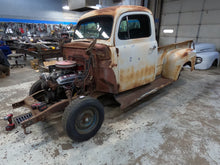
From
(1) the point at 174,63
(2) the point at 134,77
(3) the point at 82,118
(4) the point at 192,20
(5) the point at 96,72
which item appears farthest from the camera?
(4) the point at 192,20

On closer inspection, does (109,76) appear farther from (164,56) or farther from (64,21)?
(64,21)

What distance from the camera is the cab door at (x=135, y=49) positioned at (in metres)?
2.69

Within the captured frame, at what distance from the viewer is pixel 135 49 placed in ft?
9.37

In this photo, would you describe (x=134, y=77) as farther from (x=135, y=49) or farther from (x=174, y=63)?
(x=174, y=63)

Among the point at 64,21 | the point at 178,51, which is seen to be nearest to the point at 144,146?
the point at 178,51

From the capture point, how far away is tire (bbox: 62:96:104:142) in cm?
210

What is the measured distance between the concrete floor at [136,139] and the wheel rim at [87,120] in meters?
0.22

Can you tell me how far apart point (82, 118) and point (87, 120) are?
3.9 inches

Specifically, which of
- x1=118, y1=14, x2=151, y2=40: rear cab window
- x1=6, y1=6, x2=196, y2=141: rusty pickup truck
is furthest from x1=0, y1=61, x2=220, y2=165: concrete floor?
x1=118, y1=14, x2=151, y2=40: rear cab window

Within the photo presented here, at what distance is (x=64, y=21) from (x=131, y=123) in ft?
49.2

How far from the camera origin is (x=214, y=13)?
25.2ft

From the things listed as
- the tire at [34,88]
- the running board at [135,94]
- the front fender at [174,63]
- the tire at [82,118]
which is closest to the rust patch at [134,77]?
the running board at [135,94]

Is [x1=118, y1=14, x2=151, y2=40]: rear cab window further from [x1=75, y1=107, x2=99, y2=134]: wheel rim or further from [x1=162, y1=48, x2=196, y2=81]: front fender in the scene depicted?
[x1=75, y1=107, x2=99, y2=134]: wheel rim

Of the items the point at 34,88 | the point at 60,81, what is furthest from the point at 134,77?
the point at 34,88
